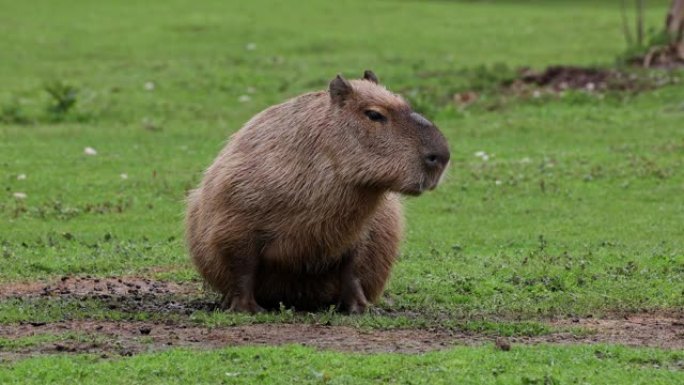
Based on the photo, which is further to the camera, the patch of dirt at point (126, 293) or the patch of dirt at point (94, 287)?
the patch of dirt at point (94, 287)

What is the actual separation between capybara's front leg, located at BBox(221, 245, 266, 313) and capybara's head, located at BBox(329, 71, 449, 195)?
89 centimetres

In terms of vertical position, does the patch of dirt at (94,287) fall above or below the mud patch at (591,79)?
above

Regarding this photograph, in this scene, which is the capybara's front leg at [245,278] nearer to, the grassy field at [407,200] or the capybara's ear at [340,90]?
the grassy field at [407,200]

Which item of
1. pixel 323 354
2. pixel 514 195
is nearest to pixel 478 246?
pixel 514 195

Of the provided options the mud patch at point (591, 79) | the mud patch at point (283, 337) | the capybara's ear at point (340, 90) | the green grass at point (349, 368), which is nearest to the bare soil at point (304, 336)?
the mud patch at point (283, 337)

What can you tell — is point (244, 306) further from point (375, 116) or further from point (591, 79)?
point (591, 79)

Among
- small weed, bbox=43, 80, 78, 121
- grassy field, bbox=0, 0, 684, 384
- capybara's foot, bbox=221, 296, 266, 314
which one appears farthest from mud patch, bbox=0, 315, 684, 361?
small weed, bbox=43, 80, 78, 121

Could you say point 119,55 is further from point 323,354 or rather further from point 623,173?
point 323,354

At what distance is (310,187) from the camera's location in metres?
8.41

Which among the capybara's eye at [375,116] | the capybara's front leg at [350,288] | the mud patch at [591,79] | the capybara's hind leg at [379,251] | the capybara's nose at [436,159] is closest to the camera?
the capybara's nose at [436,159]

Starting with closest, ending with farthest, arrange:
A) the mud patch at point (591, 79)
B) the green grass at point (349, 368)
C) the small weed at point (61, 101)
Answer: the green grass at point (349, 368) → the small weed at point (61, 101) → the mud patch at point (591, 79)

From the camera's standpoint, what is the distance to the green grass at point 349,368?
265 inches

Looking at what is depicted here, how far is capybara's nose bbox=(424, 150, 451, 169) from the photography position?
27.2 feet

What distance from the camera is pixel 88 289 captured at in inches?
384
